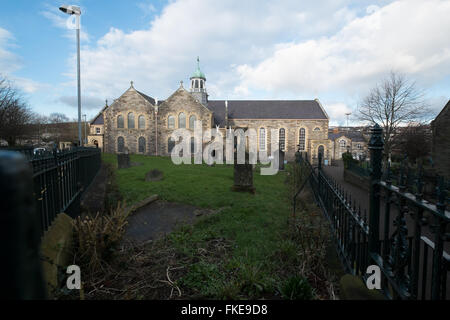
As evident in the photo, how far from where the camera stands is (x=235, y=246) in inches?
186

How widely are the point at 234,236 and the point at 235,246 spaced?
1.73 feet

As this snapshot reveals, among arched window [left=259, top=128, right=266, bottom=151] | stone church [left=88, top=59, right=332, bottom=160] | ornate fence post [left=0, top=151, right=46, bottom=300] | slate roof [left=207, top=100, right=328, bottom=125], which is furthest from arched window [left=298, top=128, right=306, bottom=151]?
ornate fence post [left=0, top=151, right=46, bottom=300]

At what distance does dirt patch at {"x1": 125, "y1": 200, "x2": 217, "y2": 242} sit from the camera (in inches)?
215

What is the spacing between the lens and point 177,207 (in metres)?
7.63

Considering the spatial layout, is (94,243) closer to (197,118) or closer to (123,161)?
(123,161)

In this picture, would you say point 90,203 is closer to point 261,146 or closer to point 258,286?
point 258,286

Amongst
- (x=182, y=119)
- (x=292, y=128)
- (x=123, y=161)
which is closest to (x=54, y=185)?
(x=123, y=161)

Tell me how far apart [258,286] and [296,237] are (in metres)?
1.84

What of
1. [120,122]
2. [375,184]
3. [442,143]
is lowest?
[375,184]

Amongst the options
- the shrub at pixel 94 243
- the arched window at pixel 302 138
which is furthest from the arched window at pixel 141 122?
the shrub at pixel 94 243

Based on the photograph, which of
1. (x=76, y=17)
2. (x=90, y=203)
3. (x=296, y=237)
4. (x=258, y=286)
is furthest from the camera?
(x=76, y=17)

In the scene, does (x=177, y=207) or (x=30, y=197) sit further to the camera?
(x=177, y=207)

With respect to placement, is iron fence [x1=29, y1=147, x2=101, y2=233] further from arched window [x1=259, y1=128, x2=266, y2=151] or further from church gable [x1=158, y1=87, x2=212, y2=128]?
arched window [x1=259, y1=128, x2=266, y2=151]
